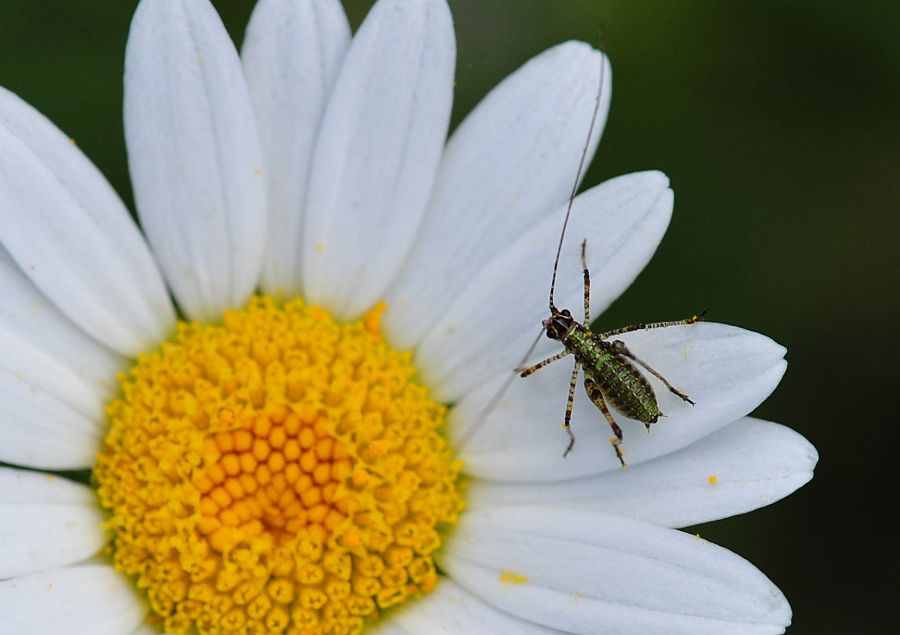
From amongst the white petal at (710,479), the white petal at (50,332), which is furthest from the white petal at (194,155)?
the white petal at (710,479)

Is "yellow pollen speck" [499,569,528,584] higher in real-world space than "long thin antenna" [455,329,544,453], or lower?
lower

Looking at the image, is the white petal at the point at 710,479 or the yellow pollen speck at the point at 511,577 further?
the yellow pollen speck at the point at 511,577

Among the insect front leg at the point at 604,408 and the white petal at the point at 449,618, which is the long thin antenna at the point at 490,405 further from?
the white petal at the point at 449,618

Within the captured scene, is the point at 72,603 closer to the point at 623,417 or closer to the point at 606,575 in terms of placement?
the point at 606,575

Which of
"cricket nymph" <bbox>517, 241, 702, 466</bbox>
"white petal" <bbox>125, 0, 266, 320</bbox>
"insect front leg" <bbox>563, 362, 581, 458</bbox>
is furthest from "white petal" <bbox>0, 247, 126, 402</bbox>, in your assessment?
"insect front leg" <bbox>563, 362, 581, 458</bbox>

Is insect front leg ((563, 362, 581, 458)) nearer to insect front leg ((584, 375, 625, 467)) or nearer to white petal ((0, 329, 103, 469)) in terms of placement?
insect front leg ((584, 375, 625, 467))

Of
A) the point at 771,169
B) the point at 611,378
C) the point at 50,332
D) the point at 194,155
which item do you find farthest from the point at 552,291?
the point at 50,332

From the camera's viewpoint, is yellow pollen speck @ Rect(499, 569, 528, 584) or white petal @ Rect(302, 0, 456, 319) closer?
white petal @ Rect(302, 0, 456, 319)

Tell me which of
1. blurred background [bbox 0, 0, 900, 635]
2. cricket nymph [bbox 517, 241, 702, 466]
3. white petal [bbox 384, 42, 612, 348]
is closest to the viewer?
cricket nymph [bbox 517, 241, 702, 466]
